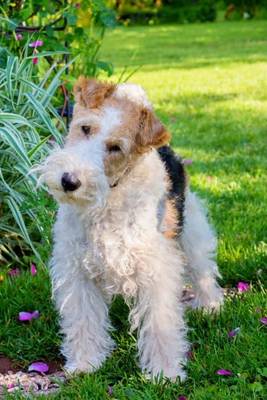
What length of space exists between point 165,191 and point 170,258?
1.00 feet

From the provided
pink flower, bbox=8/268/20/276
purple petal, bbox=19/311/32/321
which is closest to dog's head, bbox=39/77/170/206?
purple petal, bbox=19/311/32/321

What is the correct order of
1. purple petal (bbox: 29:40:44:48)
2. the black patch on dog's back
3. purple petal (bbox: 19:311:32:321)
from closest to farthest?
the black patch on dog's back
purple petal (bbox: 19:311:32:321)
purple petal (bbox: 29:40:44:48)

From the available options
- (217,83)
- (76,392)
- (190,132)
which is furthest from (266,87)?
(76,392)

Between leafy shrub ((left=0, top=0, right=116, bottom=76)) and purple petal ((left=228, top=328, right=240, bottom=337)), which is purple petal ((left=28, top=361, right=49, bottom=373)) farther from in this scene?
leafy shrub ((left=0, top=0, right=116, bottom=76))

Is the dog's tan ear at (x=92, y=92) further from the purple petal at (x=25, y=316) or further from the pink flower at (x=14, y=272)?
the pink flower at (x=14, y=272)

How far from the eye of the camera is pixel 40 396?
281 centimetres

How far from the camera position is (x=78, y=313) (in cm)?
309

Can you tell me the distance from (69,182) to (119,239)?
0.47 meters

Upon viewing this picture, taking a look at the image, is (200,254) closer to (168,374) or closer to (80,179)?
(168,374)

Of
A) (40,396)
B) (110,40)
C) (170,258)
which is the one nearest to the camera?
(40,396)

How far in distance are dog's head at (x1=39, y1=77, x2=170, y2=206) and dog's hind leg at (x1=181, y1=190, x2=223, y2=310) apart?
2.54ft

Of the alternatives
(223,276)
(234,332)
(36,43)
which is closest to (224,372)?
(234,332)

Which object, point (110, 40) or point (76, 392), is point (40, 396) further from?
point (110, 40)

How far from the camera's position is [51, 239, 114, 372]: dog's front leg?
3.06 meters
